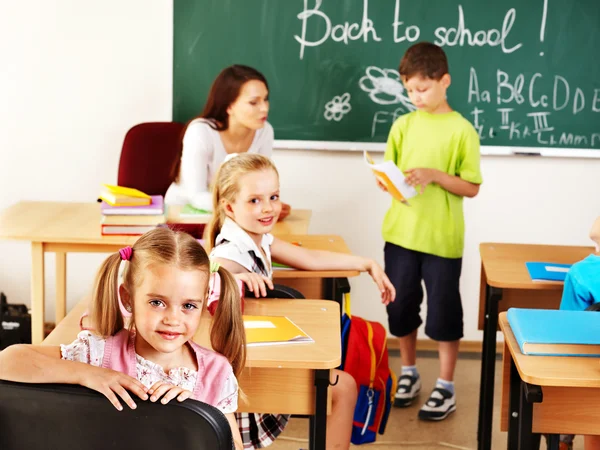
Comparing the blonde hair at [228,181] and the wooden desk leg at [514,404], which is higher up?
the blonde hair at [228,181]

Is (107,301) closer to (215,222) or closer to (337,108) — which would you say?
(215,222)

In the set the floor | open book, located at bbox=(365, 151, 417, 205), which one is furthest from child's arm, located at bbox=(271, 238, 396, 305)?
the floor

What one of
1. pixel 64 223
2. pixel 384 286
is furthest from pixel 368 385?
pixel 64 223

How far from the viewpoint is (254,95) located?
3744 millimetres

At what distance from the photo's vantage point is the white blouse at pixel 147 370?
1.77 metres

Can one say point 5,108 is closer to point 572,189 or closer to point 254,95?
point 254,95

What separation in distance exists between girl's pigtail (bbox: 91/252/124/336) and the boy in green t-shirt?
1768mm

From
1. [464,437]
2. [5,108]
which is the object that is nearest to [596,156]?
[464,437]

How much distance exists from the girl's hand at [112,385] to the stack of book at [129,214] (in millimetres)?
1748

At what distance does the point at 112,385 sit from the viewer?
1422 millimetres

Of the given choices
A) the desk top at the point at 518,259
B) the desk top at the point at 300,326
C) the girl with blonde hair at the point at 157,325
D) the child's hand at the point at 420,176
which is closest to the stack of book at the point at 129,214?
the desk top at the point at 300,326

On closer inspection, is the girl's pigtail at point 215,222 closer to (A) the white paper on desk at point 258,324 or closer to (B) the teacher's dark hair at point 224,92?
(A) the white paper on desk at point 258,324

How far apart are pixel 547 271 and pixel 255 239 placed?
984 millimetres

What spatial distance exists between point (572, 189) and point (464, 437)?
1471mm
